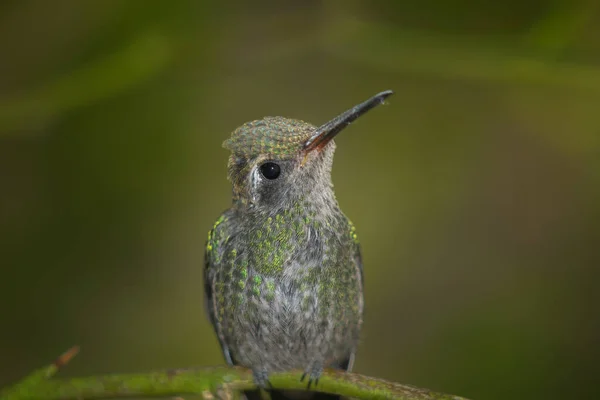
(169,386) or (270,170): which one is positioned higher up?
(270,170)

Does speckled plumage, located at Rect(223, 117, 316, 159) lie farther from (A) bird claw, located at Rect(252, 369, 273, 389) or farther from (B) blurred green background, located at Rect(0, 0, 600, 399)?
(B) blurred green background, located at Rect(0, 0, 600, 399)

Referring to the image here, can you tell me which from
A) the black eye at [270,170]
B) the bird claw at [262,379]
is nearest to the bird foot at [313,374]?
the bird claw at [262,379]

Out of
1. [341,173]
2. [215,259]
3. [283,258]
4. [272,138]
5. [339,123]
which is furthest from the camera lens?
[341,173]

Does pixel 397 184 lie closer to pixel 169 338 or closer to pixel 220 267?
pixel 169 338

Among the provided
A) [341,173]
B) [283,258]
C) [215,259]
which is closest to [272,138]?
[283,258]

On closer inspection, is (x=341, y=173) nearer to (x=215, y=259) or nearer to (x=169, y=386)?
(x=215, y=259)

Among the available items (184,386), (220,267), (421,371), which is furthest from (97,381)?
(421,371)
